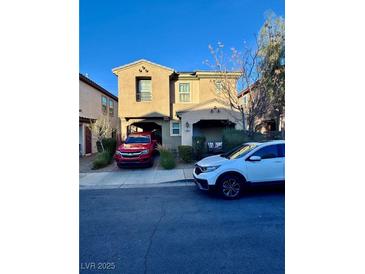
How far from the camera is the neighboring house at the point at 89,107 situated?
13938 mm

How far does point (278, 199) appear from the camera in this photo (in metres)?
5.25

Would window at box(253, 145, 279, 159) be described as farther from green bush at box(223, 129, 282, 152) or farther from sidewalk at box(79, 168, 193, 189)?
green bush at box(223, 129, 282, 152)

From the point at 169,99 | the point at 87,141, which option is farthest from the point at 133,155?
the point at 87,141

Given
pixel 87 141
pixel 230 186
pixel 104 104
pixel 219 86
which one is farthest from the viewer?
pixel 104 104

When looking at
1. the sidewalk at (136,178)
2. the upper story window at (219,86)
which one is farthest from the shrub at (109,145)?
the upper story window at (219,86)

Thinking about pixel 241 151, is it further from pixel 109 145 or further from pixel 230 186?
pixel 109 145

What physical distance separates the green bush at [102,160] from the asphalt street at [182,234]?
470 centimetres

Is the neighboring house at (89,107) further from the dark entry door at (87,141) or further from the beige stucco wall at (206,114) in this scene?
the beige stucco wall at (206,114)

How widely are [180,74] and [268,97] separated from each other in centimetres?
→ 718

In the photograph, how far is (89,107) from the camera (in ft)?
49.8

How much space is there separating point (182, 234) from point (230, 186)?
2.42m
